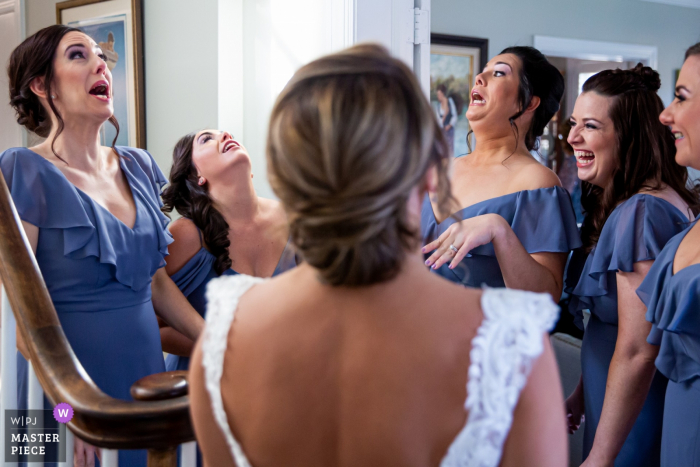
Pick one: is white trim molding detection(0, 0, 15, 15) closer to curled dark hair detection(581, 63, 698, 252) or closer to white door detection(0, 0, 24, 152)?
white door detection(0, 0, 24, 152)

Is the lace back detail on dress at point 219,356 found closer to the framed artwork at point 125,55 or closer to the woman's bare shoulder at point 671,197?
the woman's bare shoulder at point 671,197

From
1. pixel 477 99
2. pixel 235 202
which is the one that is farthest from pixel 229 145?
pixel 477 99

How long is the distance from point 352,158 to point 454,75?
4643 millimetres

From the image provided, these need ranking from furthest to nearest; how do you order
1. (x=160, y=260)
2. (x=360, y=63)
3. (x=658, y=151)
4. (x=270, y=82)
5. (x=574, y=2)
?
(x=574, y=2) < (x=270, y=82) < (x=160, y=260) < (x=658, y=151) < (x=360, y=63)

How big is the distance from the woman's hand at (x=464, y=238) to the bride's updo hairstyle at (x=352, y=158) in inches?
34.4

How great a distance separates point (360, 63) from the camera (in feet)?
1.94

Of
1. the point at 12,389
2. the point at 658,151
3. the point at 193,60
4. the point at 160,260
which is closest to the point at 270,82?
the point at 193,60

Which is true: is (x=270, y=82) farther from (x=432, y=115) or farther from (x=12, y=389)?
(x=432, y=115)

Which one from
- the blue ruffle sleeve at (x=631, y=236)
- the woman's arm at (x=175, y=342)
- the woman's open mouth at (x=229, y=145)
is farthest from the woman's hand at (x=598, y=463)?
the woman's open mouth at (x=229, y=145)

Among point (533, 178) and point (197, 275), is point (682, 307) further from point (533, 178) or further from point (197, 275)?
point (197, 275)

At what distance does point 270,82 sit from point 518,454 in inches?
95.8

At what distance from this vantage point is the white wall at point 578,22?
4969 mm

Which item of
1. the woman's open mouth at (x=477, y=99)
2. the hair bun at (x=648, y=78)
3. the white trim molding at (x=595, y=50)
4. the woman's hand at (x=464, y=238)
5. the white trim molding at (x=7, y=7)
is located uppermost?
the white trim molding at (x=7, y=7)

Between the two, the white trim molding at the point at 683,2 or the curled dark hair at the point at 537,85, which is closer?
the curled dark hair at the point at 537,85
